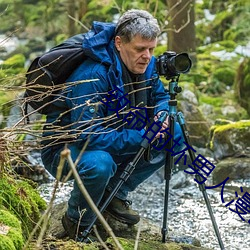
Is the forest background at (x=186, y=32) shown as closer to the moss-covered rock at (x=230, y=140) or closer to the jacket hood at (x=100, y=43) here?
the moss-covered rock at (x=230, y=140)

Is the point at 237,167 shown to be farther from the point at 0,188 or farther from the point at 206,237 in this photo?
the point at 0,188

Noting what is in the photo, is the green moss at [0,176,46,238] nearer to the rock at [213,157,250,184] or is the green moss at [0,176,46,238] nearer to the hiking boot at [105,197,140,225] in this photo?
the hiking boot at [105,197,140,225]

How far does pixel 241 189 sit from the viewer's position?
5.95 meters

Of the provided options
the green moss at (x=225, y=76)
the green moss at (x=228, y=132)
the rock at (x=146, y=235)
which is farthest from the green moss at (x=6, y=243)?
the green moss at (x=225, y=76)

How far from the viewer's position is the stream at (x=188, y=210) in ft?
15.2

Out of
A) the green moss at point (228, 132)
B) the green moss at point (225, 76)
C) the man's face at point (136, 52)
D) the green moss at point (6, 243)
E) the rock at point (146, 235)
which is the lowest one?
the green moss at point (225, 76)

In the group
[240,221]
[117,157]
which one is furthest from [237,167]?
[117,157]

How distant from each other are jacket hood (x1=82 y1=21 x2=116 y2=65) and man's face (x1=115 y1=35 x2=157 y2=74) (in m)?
0.06

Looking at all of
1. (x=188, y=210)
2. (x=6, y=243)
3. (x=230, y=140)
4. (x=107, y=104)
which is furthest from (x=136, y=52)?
(x=230, y=140)

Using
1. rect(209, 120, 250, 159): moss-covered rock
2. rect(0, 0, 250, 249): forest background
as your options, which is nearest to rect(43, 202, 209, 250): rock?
rect(209, 120, 250, 159): moss-covered rock

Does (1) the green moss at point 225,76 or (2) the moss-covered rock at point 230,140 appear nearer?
(2) the moss-covered rock at point 230,140

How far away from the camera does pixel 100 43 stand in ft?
11.4

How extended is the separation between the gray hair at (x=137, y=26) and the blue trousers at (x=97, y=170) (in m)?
0.60

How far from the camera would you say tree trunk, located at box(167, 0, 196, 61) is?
1011cm
